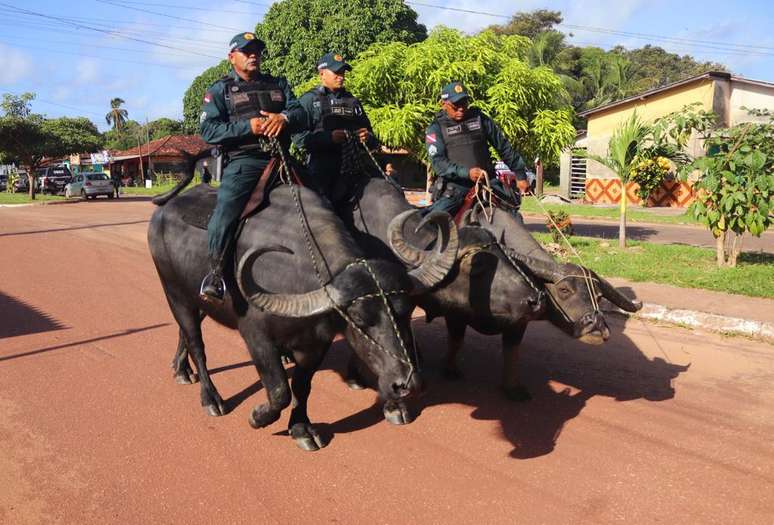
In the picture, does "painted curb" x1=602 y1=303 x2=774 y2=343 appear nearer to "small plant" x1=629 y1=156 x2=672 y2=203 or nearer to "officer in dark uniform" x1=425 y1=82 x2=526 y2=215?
"officer in dark uniform" x1=425 y1=82 x2=526 y2=215

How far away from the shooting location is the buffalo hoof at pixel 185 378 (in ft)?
20.5

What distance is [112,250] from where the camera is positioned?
49.6ft

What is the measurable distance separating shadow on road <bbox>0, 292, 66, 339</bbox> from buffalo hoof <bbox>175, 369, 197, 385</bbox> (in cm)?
268

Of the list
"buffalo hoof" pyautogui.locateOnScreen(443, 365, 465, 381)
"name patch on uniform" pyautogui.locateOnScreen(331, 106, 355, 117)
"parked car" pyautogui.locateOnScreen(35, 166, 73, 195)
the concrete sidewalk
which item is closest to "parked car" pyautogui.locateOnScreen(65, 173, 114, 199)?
"parked car" pyautogui.locateOnScreen(35, 166, 73, 195)

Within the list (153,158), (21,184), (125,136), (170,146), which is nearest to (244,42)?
(21,184)

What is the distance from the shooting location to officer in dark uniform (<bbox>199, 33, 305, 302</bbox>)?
16.5 ft

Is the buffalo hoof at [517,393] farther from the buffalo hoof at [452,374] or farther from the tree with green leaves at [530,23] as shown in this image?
the tree with green leaves at [530,23]

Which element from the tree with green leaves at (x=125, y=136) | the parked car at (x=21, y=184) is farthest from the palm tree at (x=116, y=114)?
the parked car at (x=21, y=184)

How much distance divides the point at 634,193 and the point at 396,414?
86.4ft

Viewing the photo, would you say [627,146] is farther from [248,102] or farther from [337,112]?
[248,102]

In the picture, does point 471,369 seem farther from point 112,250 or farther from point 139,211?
point 139,211

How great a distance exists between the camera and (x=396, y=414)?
5258mm

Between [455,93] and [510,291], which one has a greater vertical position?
[455,93]

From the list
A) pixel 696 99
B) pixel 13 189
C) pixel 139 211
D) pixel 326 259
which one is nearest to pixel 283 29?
pixel 139 211
